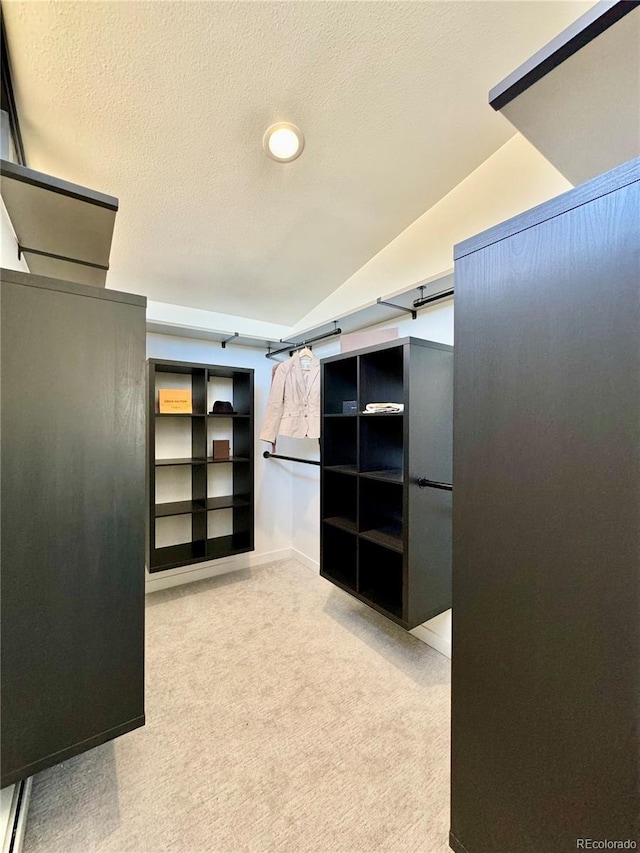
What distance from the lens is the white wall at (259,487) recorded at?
9.95 ft

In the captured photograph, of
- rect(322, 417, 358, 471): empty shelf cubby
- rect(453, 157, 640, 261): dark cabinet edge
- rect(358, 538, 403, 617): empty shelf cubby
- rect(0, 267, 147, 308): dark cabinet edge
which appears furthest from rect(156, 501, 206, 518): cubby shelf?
rect(453, 157, 640, 261): dark cabinet edge

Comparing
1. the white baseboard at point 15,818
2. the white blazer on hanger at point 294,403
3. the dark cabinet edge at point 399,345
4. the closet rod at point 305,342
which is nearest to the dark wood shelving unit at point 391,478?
the dark cabinet edge at point 399,345

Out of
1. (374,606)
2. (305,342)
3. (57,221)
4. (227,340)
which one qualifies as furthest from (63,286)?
(305,342)

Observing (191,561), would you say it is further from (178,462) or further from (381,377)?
(381,377)

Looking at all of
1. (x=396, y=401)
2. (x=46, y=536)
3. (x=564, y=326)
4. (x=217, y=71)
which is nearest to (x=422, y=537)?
(x=396, y=401)

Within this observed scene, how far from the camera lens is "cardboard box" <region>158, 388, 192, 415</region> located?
2746mm

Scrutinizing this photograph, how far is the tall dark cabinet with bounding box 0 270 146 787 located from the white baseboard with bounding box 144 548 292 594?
2.05 m

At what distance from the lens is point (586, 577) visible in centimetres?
69

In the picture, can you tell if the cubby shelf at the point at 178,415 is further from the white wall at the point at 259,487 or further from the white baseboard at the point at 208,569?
the white baseboard at the point at 208,569

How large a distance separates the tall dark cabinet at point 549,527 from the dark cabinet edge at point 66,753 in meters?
0.99

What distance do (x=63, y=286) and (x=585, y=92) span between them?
4.83ft

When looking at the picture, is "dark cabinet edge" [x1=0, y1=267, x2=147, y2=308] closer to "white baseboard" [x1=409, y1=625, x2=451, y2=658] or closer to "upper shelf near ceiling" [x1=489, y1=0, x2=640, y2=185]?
"upper shelf near ceiling" [x1=489, y1=0, x2=640, y2=185]

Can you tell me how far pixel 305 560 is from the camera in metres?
3.46

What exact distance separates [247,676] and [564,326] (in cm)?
225
